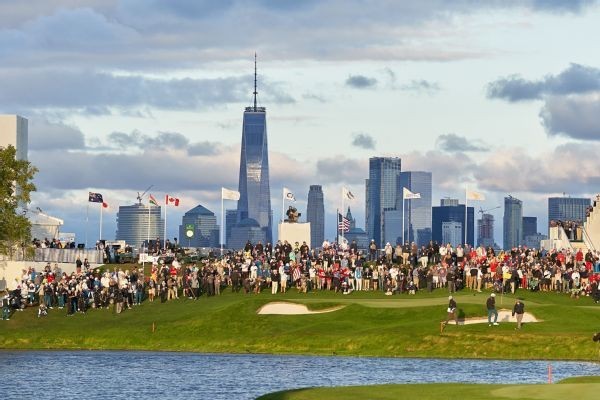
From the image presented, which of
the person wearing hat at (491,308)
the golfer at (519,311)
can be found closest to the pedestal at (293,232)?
the person wearing hat at (491,308)

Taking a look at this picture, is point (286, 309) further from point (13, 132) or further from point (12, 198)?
point (13, 132)

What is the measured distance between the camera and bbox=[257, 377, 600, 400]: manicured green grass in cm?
4669

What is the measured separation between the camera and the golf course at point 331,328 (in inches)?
2990

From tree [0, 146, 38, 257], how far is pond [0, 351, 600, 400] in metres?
22.3

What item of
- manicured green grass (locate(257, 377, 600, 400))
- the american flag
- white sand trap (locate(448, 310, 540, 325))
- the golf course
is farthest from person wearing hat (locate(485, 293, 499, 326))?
the american flag

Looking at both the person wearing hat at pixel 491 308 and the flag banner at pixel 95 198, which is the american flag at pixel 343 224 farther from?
the person wearing hat at pixel 491 308

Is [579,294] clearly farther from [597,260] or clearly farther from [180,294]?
[180,294]

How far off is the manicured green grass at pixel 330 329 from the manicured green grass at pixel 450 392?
2298 cm

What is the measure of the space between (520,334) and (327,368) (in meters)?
13.4

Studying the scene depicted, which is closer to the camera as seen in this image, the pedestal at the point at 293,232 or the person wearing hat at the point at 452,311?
the person wearing hat at the point at 452,311

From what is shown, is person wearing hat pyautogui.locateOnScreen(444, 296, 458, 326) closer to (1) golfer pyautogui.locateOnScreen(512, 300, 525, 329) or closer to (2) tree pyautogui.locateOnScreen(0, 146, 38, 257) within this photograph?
(1) golfer pyautogui.locateOnScreen(512, 300, 525, 329)

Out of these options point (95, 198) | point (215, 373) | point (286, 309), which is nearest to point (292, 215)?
point (95, 198)

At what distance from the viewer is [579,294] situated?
9344cm

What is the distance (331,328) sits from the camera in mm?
82188
